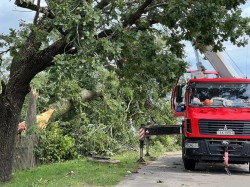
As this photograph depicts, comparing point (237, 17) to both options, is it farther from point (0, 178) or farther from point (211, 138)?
point (0, 178)

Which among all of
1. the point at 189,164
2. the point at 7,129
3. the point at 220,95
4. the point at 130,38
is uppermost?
the point at 130,38

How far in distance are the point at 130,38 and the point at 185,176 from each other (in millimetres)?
4586

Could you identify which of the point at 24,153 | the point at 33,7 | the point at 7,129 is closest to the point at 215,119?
the point at 7,129

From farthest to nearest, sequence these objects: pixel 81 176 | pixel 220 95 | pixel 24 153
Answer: pixel 24 153
pixel 220 95
pixel 81 176

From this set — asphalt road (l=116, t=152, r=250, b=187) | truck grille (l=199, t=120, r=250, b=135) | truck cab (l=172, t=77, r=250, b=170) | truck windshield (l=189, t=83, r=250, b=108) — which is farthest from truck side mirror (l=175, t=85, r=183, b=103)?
asphalt road (l=116, t=152, r=250, b=187)

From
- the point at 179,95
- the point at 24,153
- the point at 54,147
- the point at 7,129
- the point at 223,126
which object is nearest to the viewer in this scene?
the point at 7,129

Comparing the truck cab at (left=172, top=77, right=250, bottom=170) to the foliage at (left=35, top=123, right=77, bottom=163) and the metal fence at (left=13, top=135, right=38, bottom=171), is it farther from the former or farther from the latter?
the foliage at (left=35, top=123, right=77, bottom=163)

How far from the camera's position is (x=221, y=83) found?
1553 centimetres

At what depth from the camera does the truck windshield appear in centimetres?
1514

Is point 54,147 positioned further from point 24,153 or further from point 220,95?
point 220,95

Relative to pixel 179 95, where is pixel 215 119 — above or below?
below

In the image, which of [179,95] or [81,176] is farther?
[179,95]

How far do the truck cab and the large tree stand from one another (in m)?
1.37

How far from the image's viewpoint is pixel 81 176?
12984 millimetres
